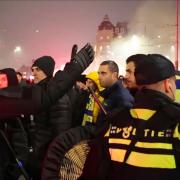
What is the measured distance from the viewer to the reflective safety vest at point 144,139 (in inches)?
90.2

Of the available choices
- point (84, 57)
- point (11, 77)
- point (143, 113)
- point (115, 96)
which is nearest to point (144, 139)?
point (143, 113)

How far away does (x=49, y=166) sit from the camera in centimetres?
312

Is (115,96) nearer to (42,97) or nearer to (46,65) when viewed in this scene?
(46,65)

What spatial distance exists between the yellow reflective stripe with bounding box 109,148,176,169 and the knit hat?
438mm

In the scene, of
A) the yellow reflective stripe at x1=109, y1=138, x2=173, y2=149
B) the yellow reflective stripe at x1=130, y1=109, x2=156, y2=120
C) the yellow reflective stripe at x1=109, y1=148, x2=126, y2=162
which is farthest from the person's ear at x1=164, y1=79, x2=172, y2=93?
the yellow reflective stripe at x1=109, y1=148, x2=126, y2=162

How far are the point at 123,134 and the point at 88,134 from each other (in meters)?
0.72

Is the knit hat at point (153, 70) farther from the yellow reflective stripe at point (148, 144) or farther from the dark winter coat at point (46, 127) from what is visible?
the dark winter coat at point (46, 127)

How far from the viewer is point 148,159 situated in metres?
2.34

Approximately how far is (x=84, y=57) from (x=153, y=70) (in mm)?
855

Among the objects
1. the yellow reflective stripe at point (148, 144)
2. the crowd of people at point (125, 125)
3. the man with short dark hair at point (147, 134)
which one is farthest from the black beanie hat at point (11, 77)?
the yellow reflective stripe at point (148, 144)

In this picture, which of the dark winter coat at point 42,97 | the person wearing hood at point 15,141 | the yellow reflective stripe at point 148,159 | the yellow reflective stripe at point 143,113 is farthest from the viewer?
the person wearing hood at point 15,141

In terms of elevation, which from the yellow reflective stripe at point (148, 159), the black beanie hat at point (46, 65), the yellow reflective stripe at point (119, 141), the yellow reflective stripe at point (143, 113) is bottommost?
the yellow reflective stripe at point (148, 159)

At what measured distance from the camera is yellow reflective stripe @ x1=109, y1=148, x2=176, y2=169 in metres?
2.28

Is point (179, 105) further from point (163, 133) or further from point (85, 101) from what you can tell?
point (85, 101)
